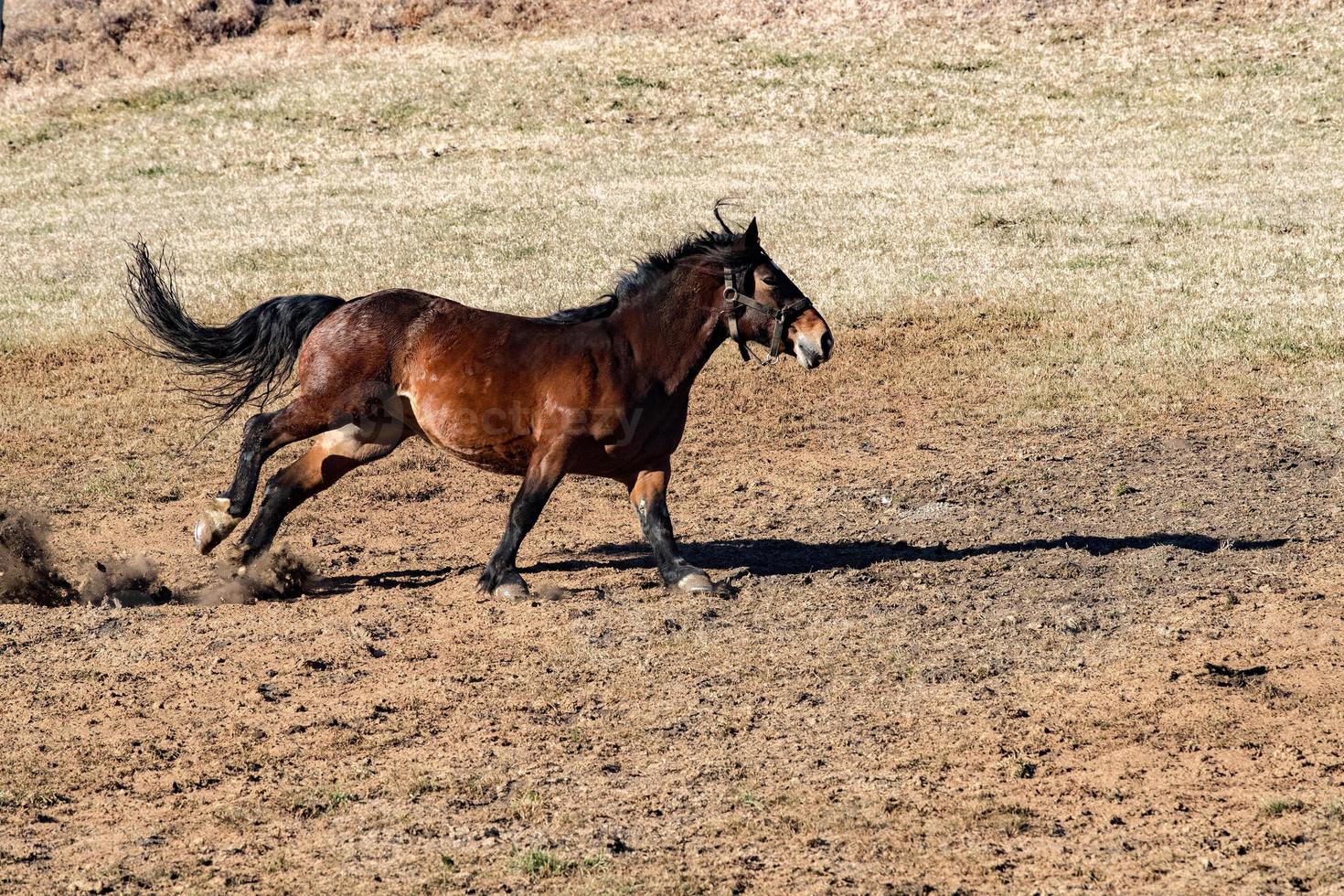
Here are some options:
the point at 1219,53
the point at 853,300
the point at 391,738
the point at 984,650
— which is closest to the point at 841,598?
the point at 984,650

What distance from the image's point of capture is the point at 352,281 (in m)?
19.4

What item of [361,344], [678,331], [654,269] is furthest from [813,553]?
[361,344]

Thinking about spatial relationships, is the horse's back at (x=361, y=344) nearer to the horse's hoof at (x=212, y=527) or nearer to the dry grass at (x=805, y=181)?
the horse's hoof at (x=212, y=527)

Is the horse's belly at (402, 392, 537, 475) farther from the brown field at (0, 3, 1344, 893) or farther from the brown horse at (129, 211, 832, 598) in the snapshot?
the brown field at (0, 3, 1344, 893)

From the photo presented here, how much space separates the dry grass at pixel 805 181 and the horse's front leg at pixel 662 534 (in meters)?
6.01

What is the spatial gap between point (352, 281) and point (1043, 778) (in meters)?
14.8

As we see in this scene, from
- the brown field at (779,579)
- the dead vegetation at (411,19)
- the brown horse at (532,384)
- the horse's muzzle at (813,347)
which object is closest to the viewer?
the brown field at (779,579)

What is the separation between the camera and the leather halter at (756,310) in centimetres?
872

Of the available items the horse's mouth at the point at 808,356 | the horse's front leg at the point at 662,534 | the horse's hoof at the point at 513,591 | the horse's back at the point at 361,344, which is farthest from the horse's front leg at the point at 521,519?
the horse's mouth at the point at 808,356

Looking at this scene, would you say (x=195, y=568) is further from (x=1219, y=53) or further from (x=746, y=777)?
(x=1219, y=53)

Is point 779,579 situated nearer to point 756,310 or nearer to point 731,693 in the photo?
point 756,310

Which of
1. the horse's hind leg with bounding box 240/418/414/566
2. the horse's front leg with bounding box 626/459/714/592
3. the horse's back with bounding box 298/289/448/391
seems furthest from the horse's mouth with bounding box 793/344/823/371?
the horse's hind leg with bounding box 240/418/414/566

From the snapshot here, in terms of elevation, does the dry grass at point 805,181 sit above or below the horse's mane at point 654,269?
below

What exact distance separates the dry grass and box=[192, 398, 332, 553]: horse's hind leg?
7473 mm
